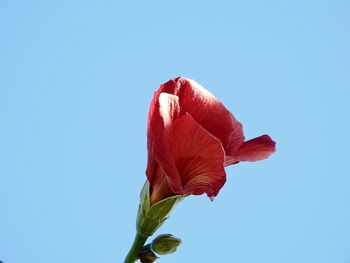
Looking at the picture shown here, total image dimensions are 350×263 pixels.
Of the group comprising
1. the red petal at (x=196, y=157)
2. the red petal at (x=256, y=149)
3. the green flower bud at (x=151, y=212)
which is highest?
the red petal at (x=256, y=149)

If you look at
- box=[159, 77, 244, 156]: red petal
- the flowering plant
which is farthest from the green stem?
box=[159, 77, 244, 156]: red petal

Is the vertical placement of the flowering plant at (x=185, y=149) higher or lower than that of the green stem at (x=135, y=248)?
higher

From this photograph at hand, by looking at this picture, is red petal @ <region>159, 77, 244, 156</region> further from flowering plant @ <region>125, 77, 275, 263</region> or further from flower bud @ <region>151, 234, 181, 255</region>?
flower bud @ <region>151, 234, 181, 255</region>

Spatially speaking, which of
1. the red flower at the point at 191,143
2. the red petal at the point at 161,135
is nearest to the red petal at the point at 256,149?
the red flower at the point at 191,143

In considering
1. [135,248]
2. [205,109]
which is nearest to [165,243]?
[135,248]

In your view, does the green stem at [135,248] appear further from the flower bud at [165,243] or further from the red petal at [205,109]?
the red petal at [205,109]

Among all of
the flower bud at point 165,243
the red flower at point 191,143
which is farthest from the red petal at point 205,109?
the flower bud at point 165,243

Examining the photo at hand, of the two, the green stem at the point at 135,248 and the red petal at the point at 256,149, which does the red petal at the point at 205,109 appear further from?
the green stem at the point at 135,248
